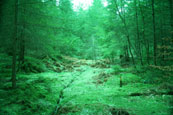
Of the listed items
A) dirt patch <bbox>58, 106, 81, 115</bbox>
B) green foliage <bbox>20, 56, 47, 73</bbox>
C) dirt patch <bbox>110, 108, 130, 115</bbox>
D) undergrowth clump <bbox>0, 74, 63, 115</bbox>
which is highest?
green foliage <bbox>20, 56, 47, 73</bbox>

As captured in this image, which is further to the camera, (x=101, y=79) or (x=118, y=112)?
(x=101, y=79)

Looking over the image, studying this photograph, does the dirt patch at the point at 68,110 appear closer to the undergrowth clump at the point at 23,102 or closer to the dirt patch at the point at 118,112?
the undergrowth clump at the point at 23,102

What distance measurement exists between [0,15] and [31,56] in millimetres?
4352

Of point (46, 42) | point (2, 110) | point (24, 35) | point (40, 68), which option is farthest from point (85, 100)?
point (40, 68)

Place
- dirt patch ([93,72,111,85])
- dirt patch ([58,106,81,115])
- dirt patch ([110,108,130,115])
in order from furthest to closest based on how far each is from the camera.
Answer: dirt patch ([93,72,111,85]), dirt patch ([58,106,81,115]), dirt patch ([110,108,130,115])

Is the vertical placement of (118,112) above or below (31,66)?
below

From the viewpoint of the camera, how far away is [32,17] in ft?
26.0

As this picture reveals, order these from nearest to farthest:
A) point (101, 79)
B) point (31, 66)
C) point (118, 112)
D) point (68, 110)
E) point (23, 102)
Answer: point (118, 112) → point (23, 102) → point (68, 110) → point (101, 79) → point (31, 66)

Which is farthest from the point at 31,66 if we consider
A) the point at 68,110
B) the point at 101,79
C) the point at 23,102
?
the point at 68,110

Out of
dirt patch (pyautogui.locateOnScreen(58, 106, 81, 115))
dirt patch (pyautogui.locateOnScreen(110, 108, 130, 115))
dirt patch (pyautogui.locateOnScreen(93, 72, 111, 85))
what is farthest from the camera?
dirt patch (pyautogui.locateOnScreen(93, 72, 111, 85))

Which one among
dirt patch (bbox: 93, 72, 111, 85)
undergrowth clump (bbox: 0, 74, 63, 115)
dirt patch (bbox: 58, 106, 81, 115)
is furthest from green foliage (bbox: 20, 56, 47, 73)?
dirt patch (bbox: 58, 106, 81, 115)

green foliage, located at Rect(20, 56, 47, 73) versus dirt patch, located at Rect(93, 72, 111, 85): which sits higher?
green foliage, located at Rect(20, 56, 47, 73)

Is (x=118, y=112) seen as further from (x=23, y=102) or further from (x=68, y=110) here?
(x=23, y=102)

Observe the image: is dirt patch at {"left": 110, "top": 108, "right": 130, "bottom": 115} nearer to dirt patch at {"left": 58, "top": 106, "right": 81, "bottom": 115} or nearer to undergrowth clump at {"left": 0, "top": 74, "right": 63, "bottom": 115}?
dirt patch at {"left": 58, "top": 106, "right": 81, "bottom": 115}
